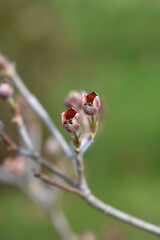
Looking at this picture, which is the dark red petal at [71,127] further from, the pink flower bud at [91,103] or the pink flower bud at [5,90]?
the pink flower bud at [5,90]

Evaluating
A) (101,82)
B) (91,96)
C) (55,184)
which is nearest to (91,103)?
(91,96)

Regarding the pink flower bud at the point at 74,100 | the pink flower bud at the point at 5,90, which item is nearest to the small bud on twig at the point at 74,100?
the pink flower bud at the point at 74,100

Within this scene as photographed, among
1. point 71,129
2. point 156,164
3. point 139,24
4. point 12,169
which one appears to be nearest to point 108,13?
point 139,24

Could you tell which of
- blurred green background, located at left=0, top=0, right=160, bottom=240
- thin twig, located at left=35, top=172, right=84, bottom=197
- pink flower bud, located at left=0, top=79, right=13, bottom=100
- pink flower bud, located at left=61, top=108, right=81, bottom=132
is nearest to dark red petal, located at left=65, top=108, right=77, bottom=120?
pink flower bud, located at left=61, top=108, right=81, bottom=132

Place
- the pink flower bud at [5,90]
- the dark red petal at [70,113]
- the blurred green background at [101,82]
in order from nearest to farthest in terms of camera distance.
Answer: the dark red petal at [70,113]
the pink flower bud at [5,90]
the blurred green background at [101,82]

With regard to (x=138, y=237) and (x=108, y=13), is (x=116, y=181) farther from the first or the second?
(x=108, y=13)

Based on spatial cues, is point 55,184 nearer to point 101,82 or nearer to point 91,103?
point 91,103
